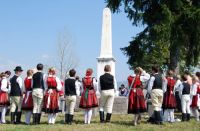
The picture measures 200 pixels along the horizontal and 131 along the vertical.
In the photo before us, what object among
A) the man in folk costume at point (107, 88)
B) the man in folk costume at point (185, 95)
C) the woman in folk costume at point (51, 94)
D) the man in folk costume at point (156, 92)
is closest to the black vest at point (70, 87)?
the woman in folk costume at point (51, 94)

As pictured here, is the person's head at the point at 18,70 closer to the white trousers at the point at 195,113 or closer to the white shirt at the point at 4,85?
the white shirt at the point at 4,85

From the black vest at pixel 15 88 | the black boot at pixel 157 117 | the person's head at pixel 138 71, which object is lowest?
the black boot at pixel 157 117

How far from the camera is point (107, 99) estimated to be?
12727mm

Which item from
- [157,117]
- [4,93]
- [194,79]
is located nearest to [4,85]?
[4,93]

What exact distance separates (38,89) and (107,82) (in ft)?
6.82

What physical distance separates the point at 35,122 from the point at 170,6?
1029cm

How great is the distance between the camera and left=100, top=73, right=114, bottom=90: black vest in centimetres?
1257

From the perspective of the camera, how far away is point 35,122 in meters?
12.5

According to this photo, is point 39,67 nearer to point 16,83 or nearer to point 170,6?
point 16,83

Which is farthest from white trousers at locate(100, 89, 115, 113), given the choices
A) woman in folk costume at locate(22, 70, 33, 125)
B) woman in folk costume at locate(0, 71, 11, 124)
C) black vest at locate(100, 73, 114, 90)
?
woman in folk costume at locate(0, 71, 11, 124)

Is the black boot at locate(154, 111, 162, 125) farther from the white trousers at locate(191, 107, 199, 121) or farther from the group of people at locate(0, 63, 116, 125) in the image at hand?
the white trousers at locate(191, 107, 199, 121)

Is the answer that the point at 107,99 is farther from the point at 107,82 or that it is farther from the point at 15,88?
the point at 15,88

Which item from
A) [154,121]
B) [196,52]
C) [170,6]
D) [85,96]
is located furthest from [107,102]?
[196,52]

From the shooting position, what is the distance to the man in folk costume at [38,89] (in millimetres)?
12289
